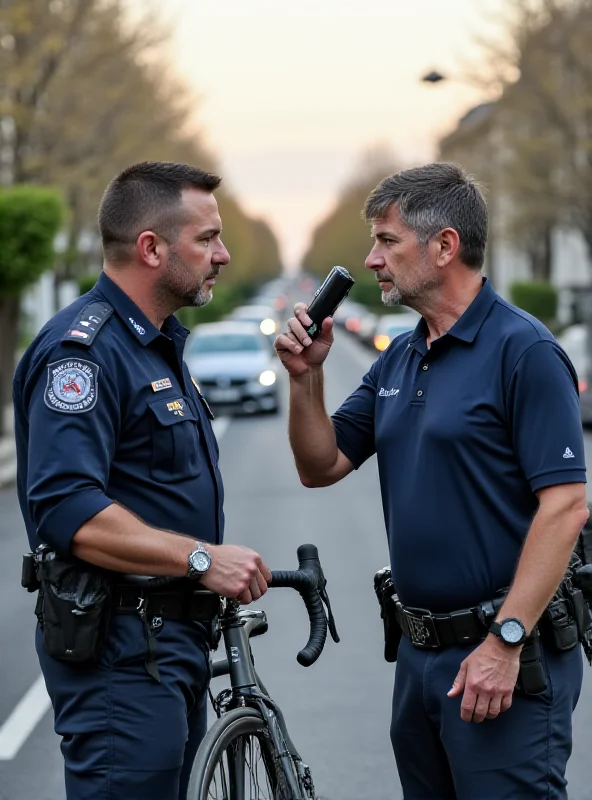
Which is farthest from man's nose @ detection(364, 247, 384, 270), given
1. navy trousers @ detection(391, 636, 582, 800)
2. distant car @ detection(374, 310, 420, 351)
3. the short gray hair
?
distant car @ detection(374, 310, 420, 351)

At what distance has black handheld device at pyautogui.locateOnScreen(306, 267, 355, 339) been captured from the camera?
11.8 feet

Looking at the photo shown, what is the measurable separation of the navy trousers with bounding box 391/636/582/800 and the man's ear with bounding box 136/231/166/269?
117 centimetres

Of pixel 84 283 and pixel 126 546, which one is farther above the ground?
pixel 84 283

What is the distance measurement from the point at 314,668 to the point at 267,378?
58.6ft

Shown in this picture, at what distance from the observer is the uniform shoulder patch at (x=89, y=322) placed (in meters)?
3.17

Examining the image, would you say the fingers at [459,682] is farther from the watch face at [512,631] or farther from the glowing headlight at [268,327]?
the glowing headlight at [268,327]

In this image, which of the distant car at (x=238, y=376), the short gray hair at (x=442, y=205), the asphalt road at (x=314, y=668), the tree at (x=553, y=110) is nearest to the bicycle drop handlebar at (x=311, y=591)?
the short gray hair at (x=442, y=205)

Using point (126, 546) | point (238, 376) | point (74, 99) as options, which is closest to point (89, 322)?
point (126, 546)

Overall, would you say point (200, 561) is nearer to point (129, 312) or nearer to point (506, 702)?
point (129, 312)

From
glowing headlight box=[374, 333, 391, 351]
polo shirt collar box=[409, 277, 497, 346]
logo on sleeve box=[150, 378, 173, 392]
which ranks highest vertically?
glowing headlight box=[374, 333, 391, 351]

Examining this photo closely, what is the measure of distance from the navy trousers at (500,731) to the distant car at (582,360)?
15261 millimetres

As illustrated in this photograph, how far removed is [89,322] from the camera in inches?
128

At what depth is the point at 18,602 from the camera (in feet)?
30.1

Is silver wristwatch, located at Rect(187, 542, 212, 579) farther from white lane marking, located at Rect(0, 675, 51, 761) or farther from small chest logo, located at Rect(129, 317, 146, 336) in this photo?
white lane marking, located at Rect(0, 675, 51, 761)
